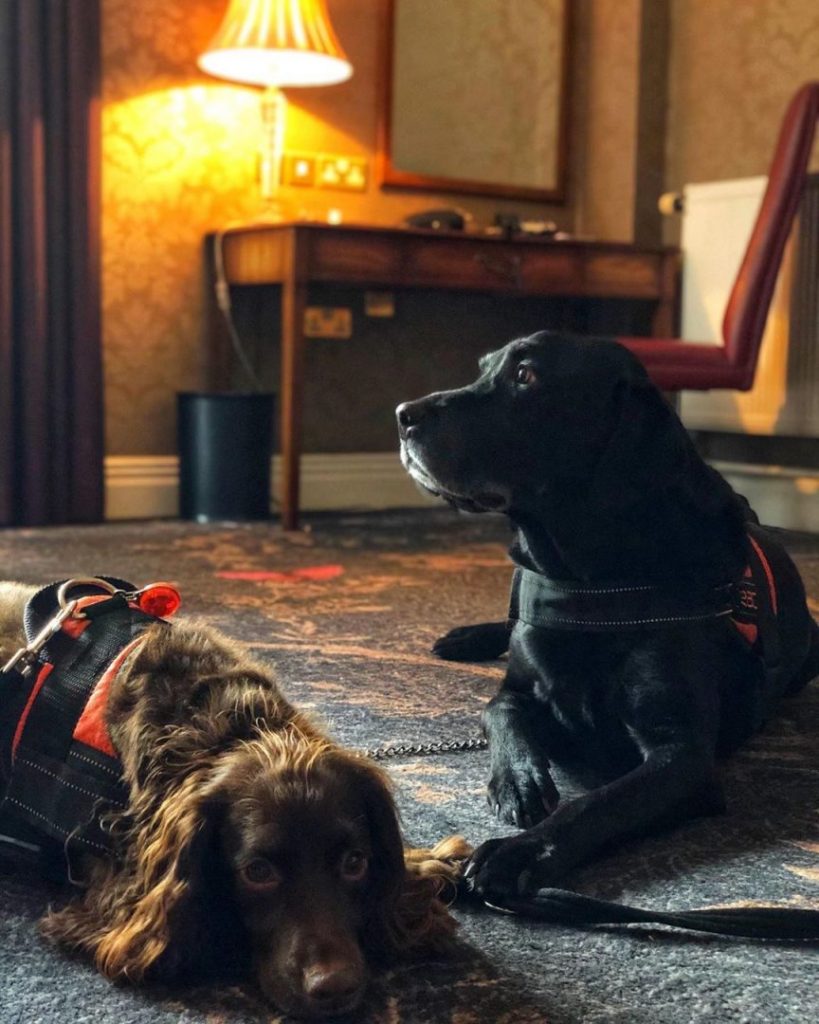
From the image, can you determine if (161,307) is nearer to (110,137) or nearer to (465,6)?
(110,137)

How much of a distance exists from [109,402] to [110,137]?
806 mm

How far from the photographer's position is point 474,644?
234 cm

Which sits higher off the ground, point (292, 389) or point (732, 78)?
point (732, 78)

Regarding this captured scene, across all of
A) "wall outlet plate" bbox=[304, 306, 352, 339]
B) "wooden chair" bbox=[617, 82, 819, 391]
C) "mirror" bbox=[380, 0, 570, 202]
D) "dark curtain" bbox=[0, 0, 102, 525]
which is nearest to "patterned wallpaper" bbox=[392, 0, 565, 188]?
"mirror" bbox=[380, 0, 570, 202]

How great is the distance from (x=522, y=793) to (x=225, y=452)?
272 centimetres

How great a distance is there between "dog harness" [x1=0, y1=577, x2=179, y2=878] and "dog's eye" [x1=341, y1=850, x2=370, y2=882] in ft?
0.67

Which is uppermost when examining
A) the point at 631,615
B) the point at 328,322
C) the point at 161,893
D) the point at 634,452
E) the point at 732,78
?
the point at 732,78

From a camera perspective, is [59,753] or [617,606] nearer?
[59,753]

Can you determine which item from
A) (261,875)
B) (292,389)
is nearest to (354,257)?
(292,389)

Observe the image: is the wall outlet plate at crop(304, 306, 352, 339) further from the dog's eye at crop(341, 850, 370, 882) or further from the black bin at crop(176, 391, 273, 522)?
the dog's eye at crop(341, 850, 370, 882)

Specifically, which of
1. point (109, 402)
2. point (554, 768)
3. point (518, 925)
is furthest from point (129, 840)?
point (109, 402)

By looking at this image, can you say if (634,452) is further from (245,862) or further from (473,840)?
(245,862)

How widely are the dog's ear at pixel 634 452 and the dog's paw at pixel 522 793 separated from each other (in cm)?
33

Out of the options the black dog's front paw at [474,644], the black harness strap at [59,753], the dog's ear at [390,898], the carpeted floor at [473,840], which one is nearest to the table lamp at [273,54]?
the carpeted floor at [473,840]
